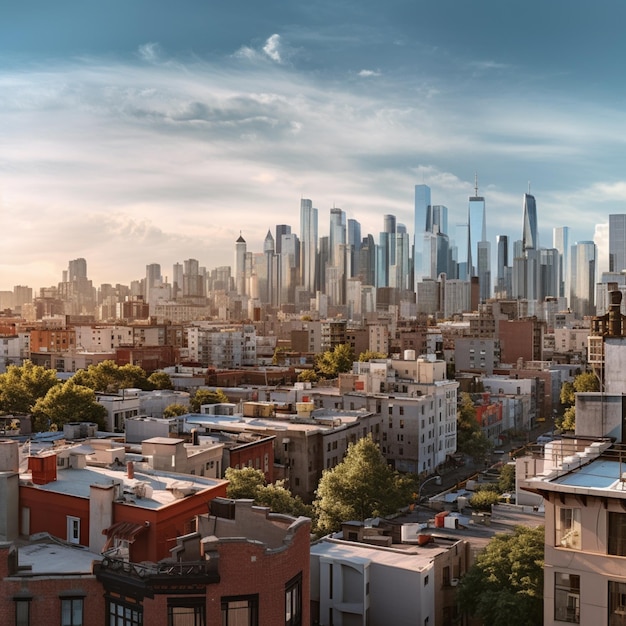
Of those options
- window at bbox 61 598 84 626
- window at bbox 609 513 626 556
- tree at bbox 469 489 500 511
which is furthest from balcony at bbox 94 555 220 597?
tree at bbox 469 489 500 511

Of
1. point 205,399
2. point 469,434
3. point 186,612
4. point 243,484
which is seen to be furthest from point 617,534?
point 469,434

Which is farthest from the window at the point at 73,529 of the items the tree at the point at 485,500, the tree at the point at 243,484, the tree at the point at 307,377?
the tree at the point at 307,377

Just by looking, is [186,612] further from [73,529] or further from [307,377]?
[307,377]

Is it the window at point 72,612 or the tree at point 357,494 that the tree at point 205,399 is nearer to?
the tree at point 357,494

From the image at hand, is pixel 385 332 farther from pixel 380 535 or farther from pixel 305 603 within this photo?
pixel 305 603

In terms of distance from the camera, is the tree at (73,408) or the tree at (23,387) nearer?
the tree at (73,408)
